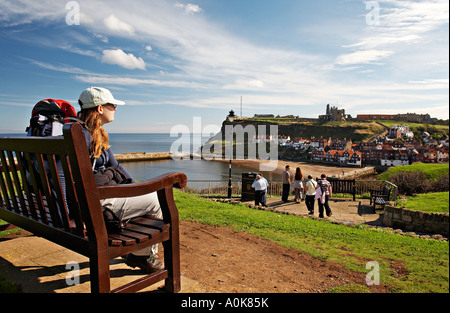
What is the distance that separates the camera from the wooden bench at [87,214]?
1.90 meters

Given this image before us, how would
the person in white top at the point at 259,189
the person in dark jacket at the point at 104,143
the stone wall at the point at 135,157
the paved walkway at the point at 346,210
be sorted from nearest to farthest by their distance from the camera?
1. the person in dark jacket at the point at 104,143
2. the paved walkway at the point at 346,210
3. the person in white top at the point at 259,189
4. the stone wall at the point at 135,157

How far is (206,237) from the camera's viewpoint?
4.72m

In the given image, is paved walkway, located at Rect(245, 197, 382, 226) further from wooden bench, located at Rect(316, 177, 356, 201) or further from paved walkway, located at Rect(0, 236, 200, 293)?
paved walkway, located at Rect(0, 236, 200, 293)

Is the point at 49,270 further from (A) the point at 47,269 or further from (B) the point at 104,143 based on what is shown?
(B) the point at 104,143

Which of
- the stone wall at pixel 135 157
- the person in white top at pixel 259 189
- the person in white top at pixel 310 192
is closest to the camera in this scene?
the person in white top at pixel 310 192

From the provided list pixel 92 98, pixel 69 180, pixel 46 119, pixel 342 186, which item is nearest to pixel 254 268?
pixel 69 180

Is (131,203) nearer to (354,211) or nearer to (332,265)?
(332,265)

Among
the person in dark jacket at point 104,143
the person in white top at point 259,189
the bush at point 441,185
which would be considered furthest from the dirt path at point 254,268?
the bush at point 441,185

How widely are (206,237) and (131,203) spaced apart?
8.00ft

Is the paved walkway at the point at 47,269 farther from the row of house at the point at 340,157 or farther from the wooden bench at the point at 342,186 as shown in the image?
the row of house at the point at 340,157

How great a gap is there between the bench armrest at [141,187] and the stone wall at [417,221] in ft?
32.8

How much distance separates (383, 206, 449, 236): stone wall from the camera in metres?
9.70
